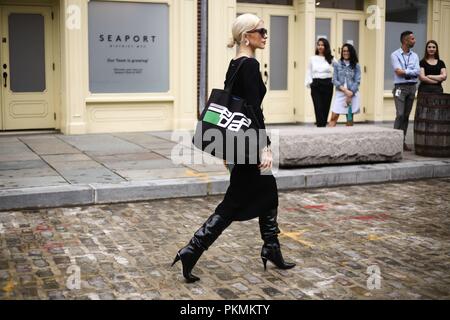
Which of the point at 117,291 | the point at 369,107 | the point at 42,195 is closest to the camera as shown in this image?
the point at 117,291

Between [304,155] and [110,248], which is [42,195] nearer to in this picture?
[110,248]

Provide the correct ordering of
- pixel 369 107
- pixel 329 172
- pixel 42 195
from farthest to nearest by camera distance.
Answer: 1. pixel 369 107
2. pixel 329 172
3. pixel 42 195

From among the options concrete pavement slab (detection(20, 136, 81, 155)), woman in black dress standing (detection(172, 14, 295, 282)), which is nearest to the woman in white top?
concrete pavement slab (detection(20, 136, 81, 155))

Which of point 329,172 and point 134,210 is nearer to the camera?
point 134,210

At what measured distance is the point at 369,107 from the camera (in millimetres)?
15945

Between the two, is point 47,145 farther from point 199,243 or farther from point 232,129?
point 232,129

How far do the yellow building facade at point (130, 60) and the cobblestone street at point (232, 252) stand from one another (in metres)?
5.79

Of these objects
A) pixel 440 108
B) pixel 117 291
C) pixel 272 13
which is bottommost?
pixel 117 291

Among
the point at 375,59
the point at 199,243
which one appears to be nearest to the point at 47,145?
the point at 199,243

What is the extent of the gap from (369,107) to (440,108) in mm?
6035

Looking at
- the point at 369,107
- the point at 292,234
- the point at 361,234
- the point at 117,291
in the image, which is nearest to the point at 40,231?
the point at 117,291

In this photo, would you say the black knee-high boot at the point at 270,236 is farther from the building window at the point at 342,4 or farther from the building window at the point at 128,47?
the building window at the point at 342,4

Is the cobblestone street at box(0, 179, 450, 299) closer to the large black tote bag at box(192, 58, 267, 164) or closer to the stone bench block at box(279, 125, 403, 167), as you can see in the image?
the large black tote bag at box(192, 58, 267, 164)

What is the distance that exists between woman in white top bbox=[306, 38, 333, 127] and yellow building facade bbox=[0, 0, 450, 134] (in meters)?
2.59
